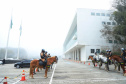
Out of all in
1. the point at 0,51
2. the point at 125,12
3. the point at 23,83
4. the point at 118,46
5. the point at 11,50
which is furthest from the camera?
the point at 11,50

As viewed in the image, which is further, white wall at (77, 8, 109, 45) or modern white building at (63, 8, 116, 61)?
white wall at (77, 8, 109, 45)

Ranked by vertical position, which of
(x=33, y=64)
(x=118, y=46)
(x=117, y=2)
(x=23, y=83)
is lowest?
(x=23, y=83)

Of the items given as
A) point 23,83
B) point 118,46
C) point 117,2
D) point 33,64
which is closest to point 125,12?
point 117,2

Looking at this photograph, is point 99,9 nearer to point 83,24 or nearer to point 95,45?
point 83,24

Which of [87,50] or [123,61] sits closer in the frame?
[123,61]

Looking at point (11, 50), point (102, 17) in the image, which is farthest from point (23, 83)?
point (11, 50)

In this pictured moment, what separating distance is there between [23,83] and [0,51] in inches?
2786

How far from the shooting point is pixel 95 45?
117 ft

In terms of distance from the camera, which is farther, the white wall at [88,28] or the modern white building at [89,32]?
the white wall at [88,28]

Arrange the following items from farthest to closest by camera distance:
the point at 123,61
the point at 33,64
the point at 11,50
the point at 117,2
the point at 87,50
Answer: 1. the point at 11,50
2. the point at 87,50
3. the point at 117,2
4. the point at 123,61
5. the point at 33,64

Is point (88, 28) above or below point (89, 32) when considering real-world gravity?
above

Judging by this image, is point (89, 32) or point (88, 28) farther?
point (88, 28)

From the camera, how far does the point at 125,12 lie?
67.4 ft

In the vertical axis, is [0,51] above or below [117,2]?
below
